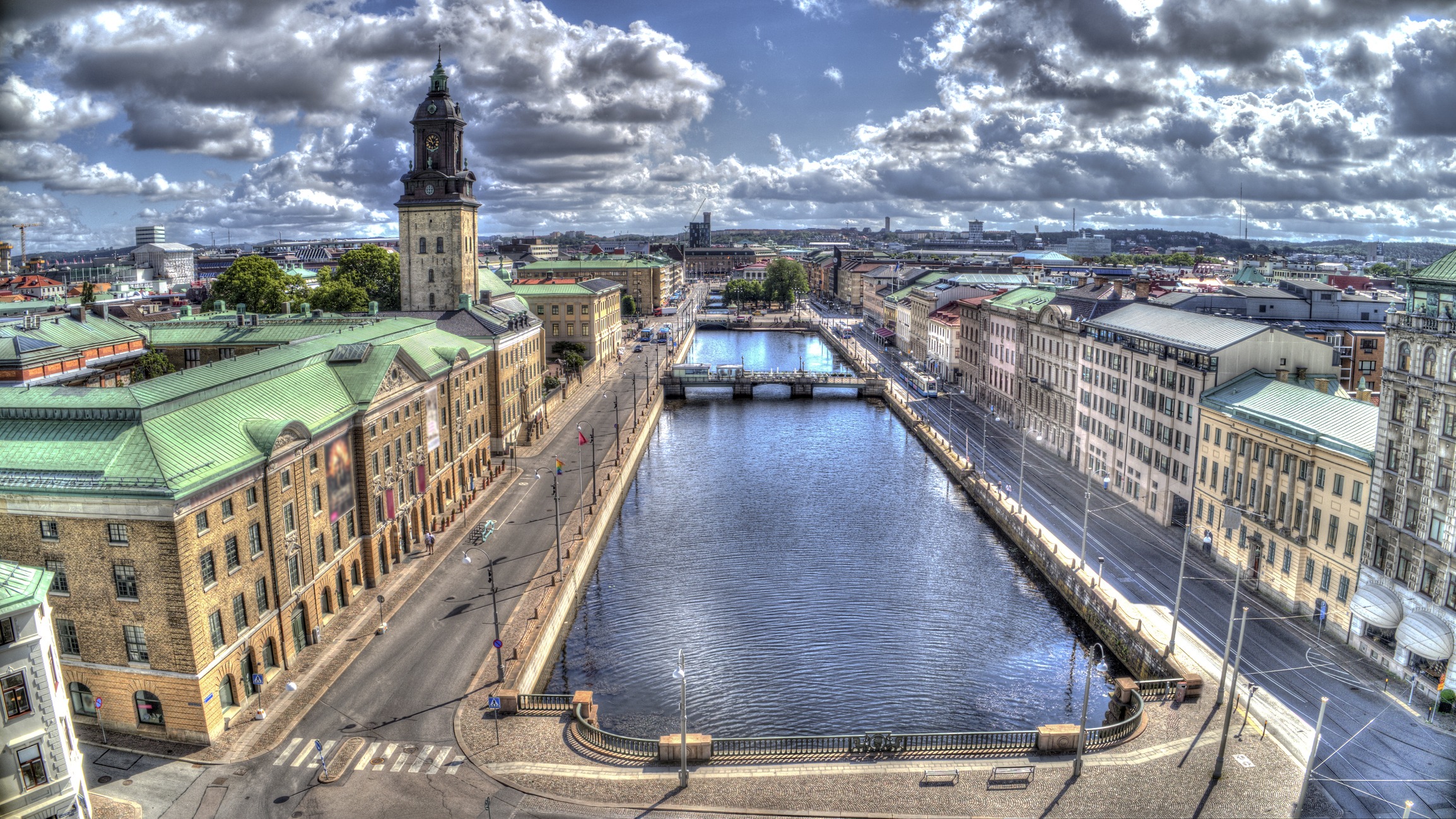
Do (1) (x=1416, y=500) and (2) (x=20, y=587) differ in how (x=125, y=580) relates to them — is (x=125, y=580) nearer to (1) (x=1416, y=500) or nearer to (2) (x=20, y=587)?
(2) (x=20, y=587)

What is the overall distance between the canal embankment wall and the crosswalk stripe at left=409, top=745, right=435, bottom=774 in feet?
115

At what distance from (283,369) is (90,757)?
2494cm

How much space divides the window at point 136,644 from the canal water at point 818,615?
21.1m

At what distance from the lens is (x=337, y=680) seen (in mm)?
48250

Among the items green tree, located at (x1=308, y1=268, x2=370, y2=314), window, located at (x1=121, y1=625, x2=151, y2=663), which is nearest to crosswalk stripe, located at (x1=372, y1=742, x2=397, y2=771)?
window, located at (x1=121, y1=625, x2=151, y2=663)

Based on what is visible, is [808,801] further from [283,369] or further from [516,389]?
[516,389]

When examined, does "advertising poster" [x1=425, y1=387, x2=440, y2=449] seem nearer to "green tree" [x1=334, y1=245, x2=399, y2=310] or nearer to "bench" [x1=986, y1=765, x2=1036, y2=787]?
"bench" [x1=986, y1=765, x2=1036, y2=787]

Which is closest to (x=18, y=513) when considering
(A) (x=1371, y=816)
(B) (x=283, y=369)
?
(B) (x=283, y=369)

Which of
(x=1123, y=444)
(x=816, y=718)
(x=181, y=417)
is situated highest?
(x=181, y=417)

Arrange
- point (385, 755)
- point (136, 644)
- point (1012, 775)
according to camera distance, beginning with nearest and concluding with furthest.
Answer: point (1012, 775) → point (385, 755) → point (136, 644)

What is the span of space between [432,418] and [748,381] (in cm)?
8479

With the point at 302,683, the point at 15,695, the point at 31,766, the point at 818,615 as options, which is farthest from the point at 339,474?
the point at 818,615

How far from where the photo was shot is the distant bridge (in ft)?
499

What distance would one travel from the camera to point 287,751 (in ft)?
136
